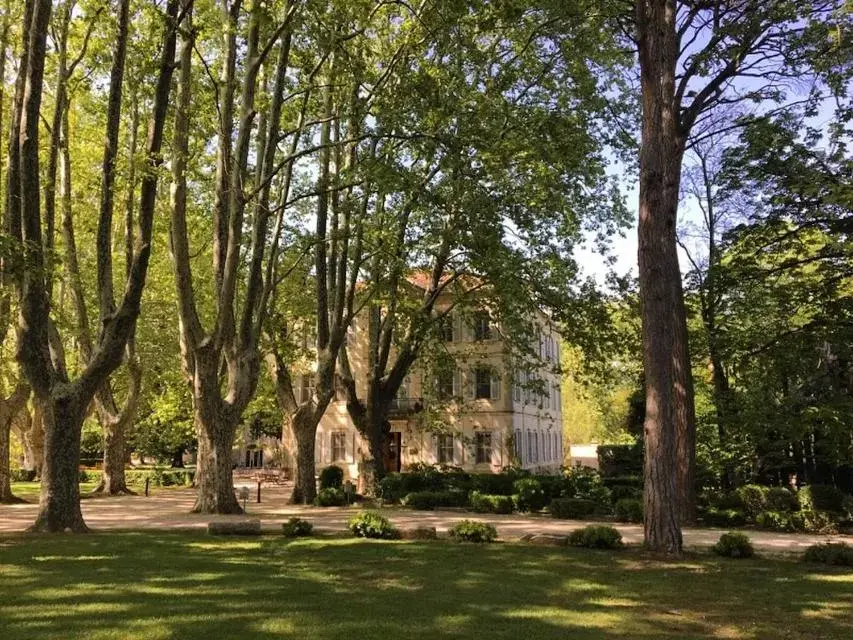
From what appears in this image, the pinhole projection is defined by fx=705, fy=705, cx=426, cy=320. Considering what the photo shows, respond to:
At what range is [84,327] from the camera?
20125 millimetres

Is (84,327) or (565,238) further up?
(565,238)

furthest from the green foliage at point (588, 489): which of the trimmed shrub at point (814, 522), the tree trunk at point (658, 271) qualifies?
the tree trunk at point (658, 271)

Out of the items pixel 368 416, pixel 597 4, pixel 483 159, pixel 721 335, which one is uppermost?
pixel 597 4

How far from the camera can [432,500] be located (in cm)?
2019

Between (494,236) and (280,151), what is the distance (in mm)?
9785

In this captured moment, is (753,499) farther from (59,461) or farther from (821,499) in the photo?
(59,461)

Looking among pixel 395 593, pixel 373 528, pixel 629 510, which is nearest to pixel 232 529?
pixel 373 528

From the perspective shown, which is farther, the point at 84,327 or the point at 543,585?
the point at 84,327

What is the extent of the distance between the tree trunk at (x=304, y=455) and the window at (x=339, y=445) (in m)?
16.3

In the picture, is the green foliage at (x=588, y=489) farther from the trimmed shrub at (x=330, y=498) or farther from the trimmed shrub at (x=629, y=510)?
the trimmed shrub at (x=330, y=498)

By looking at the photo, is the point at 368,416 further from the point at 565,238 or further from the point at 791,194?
the point at 791,194

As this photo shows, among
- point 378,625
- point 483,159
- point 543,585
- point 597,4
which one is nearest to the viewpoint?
point 378,625

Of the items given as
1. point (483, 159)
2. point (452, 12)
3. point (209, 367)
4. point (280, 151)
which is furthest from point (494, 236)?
point (280, 151)

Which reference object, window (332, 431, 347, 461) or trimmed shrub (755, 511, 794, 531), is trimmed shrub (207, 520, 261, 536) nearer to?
trimmed shrub (755, 511, 794, 531)
